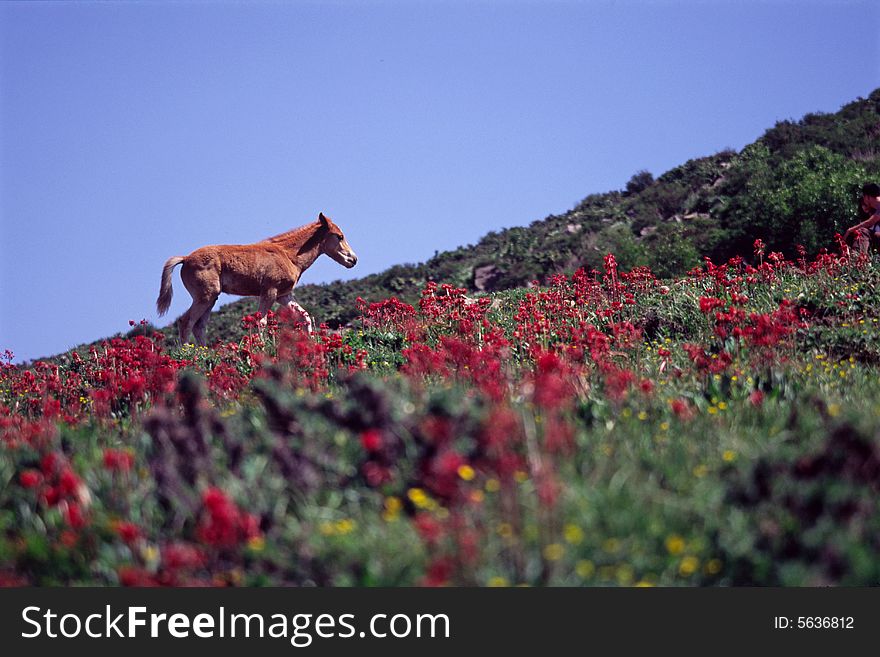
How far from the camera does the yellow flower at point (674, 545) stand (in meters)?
3.73

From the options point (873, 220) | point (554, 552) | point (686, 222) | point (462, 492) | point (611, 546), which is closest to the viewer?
point (554, 552)

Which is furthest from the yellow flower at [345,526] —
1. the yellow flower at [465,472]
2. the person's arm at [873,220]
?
the person's arm at [873,220]

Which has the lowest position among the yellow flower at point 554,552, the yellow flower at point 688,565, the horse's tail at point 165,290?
the yellow flower at point 688,565

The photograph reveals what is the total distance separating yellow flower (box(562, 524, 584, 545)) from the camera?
144 inches

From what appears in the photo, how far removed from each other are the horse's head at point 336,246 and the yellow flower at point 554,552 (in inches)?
552

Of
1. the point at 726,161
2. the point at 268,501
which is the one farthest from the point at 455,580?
the point at 726,161

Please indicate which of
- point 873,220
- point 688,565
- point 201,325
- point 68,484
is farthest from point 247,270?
point 688,565

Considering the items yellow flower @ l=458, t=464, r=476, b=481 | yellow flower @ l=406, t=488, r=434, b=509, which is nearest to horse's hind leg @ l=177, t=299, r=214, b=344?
yellow flower @ l=406, t=488, r=434, b=509

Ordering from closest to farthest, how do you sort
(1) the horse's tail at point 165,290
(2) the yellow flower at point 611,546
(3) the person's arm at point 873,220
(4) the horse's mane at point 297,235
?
(2) the yellow flower at point 611,546 < (3) the person's arm at point 873,220 < (1) the horse's tail at point 165,290 < (4) the horse's mane at point 297,235

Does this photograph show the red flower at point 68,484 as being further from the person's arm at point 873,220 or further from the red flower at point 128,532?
the person's arm at point 873,220

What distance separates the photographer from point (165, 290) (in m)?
14.8

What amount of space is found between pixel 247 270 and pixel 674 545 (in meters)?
12.7

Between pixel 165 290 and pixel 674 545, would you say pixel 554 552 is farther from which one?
pixel 165 290

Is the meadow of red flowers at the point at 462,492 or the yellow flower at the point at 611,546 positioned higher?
the meadow of red flowers at the point at 462,492
